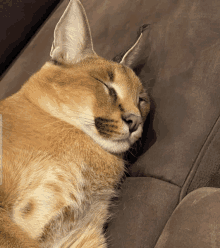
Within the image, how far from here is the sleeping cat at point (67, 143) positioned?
2.54ft

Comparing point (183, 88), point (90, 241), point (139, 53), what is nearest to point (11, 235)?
point (90, 241)

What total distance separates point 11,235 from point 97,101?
51 centimetres

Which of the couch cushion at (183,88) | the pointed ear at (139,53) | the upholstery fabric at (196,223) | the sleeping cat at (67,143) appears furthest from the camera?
the pointed ear at (139,53)

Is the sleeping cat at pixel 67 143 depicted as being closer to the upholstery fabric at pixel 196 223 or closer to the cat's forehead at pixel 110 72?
the cat's forehead at pixel 110 72

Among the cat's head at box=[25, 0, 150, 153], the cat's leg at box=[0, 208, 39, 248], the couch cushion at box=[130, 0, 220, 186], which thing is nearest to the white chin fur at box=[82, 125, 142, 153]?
the cat's head at box=[25, 0, 150, 153]

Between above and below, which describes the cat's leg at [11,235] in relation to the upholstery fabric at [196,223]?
above

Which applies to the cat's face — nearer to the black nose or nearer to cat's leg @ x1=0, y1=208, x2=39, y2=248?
the black nose

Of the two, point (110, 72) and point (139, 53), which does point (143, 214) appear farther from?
point (139, 53)

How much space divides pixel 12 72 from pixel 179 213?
1407mm

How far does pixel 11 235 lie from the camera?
0.70 metres

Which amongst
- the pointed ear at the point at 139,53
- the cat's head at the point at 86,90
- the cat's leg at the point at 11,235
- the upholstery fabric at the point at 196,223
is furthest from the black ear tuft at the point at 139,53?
the cat's leg at the point at 11,235

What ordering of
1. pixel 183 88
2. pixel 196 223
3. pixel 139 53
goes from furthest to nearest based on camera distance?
pixel 139 53, pixel 183 88, pixel 196 223

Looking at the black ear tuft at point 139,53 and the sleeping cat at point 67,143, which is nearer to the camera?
the sleeping cat at point 67,143

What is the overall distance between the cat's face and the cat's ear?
5 centimetres
